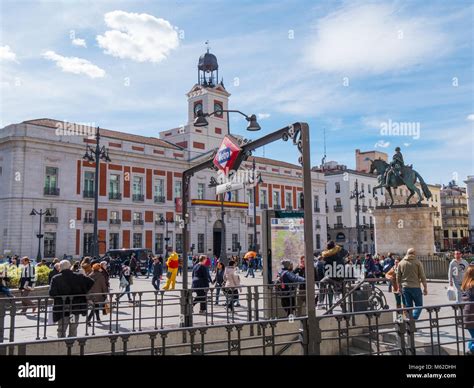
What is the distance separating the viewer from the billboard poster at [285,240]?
38.5ft

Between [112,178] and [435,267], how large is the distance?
112 feet

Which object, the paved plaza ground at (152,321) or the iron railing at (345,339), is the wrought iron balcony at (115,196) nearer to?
the paved plaza ground at (152,321)

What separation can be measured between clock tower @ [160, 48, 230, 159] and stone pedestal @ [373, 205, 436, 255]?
3365 centimetres

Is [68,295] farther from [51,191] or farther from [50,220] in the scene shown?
[51,191]

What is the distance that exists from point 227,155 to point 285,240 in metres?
4.49

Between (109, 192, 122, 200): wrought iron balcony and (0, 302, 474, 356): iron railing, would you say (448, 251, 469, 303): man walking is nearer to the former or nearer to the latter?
(0, 302, 474, 356): iron railing

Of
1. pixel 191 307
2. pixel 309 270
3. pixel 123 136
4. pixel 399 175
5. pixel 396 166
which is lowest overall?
pixel 191 307

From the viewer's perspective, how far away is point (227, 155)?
26.7ft

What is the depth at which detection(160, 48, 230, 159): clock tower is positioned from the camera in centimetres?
5575

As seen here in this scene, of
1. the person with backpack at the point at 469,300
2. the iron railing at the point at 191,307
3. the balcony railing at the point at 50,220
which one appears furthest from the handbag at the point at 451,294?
the balcony railing at the point at 50,220

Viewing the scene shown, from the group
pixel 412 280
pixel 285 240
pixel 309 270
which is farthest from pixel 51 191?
pixel 309 270

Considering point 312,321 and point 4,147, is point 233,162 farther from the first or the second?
point 4,147

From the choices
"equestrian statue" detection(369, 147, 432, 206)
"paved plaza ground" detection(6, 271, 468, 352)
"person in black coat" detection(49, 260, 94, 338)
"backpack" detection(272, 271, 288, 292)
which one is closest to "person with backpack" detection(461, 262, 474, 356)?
"paved plaza ground" detection(6, 271, 468, 352)

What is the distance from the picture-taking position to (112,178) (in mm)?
47125
